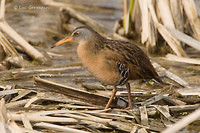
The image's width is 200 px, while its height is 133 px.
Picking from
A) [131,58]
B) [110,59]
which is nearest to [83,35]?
[110,59]

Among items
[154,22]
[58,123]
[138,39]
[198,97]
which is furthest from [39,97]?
[138,39]

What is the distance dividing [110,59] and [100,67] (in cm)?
17

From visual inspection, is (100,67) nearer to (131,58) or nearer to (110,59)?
(110,59)

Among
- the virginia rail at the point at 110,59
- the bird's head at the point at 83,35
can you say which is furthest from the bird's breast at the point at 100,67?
the bird's head at the point at 83,35

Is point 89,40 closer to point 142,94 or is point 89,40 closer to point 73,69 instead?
point 142,94

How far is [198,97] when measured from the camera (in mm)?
5312

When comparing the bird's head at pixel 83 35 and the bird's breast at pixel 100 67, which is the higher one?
the bird's head at pixel 83 35

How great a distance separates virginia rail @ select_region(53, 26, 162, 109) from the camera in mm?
4621

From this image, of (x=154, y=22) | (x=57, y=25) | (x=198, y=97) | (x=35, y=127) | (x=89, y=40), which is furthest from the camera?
(x=57, y=25)

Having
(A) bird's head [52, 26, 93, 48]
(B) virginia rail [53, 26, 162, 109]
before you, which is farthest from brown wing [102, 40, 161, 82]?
(A) bird's head [52, 26, 93, 48]

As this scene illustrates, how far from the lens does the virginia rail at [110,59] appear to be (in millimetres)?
4621

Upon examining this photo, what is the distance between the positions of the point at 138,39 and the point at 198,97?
9.56 feet

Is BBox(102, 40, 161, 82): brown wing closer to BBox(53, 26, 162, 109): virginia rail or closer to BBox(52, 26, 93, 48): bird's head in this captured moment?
BBox(53, 26, 162, 109): virginia rail

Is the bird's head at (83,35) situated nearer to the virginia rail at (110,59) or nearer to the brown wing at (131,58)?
the virginia rail at (110,59)
